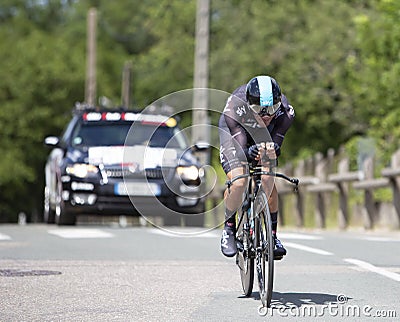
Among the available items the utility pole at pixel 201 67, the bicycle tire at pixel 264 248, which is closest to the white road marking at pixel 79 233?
the bicycle tire at pixel 264 248

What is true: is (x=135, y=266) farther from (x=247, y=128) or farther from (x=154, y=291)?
(x=247, y=128)

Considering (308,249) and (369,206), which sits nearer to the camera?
(308,249)

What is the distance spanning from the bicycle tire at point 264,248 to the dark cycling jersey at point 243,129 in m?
0.42

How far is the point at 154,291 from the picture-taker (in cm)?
948

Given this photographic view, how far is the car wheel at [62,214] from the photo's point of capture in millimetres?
18953

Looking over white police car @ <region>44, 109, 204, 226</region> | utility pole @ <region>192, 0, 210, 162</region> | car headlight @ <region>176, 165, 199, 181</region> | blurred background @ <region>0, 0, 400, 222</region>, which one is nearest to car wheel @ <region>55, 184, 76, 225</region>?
white police car @ <region>44, 109, 204, 226</region>

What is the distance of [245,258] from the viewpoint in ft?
29.8

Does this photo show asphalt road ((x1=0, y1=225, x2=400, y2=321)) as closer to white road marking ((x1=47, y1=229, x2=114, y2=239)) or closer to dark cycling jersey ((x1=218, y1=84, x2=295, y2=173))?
white road marking ((x1=47, y1=229, x2=114, y2=239))

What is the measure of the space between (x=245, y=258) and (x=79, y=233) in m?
7.72

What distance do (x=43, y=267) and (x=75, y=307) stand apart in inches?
112

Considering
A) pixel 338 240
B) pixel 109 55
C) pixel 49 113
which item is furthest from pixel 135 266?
pixel 109 55

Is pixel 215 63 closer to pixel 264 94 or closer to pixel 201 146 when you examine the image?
pixel 201 146

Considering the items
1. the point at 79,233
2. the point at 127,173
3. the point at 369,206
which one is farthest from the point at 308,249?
the point at 369,206

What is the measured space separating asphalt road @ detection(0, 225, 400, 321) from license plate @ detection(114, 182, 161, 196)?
2714mm
